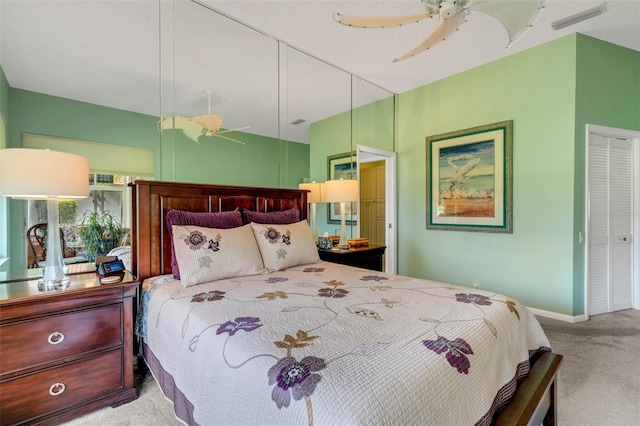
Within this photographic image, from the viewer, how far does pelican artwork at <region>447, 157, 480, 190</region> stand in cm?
377

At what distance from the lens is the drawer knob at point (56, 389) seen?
5.12 ft

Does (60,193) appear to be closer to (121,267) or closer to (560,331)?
(121,267)

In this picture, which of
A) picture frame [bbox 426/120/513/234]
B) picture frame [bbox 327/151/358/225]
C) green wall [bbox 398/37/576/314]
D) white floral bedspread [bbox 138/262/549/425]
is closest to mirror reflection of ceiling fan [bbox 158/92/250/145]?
white floral bedspread [bbox 138/262/549/425]

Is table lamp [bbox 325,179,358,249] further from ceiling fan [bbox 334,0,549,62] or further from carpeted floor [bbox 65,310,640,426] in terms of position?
carpeted floor [bbox 65,310,640,426]

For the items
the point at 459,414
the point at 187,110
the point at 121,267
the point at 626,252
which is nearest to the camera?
the point at 459,414

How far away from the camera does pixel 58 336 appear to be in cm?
158

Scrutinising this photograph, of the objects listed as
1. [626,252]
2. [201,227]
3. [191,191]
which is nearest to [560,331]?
[626,252]

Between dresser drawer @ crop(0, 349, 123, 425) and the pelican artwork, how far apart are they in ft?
13.1

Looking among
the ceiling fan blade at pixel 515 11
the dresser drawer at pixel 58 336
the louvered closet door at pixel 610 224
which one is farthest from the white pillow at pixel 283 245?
the louvered closet door at pixel 610 224

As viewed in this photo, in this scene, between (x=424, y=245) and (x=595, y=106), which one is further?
(x=424, y=245)

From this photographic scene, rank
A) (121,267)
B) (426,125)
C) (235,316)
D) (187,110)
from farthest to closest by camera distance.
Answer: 1. (426,125)
2. (187,110)
3. (121,267)
4. (235,316)

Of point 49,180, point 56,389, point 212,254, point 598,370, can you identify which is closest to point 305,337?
point 212,254

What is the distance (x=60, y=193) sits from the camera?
1646mm

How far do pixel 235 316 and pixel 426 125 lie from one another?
3973 millimetres
